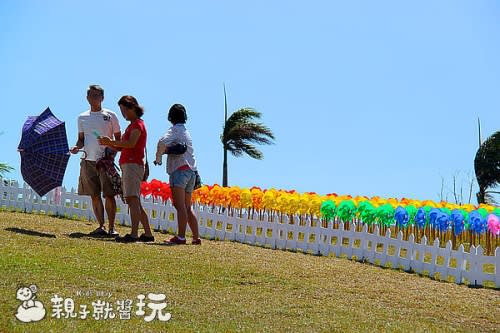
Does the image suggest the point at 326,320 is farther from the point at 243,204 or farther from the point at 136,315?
the point at 243,204

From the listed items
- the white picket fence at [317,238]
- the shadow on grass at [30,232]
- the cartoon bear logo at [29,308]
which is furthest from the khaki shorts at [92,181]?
the cartoon bear logo at [29,308]

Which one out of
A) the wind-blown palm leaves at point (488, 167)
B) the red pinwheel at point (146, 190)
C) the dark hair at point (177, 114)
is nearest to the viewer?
the dark hair at point (177, 114)

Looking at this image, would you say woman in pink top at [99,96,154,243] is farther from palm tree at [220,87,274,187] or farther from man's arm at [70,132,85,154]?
palm tree at [220,87,274,187]

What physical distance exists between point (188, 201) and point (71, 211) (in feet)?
17.0

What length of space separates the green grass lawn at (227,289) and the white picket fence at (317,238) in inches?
22.4

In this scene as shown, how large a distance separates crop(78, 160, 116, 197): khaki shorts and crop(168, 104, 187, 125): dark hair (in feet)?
4.51

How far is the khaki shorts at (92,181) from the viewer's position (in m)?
11.1

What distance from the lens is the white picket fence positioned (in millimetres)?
11195

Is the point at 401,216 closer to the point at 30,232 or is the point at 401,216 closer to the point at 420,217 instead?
the point at 420,217

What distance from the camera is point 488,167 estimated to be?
3127cm

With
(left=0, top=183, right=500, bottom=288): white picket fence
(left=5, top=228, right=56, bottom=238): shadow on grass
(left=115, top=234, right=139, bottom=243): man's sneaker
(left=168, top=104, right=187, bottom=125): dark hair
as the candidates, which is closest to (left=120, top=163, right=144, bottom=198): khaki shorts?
(left=115, top=234, right=139, bottom=243): man's sneaker

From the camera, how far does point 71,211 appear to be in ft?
50.5

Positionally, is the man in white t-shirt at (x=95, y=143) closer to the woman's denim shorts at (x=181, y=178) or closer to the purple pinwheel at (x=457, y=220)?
the woman's denim shorts at (x=181, y=178)

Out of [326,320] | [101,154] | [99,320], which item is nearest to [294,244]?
[101,154]
